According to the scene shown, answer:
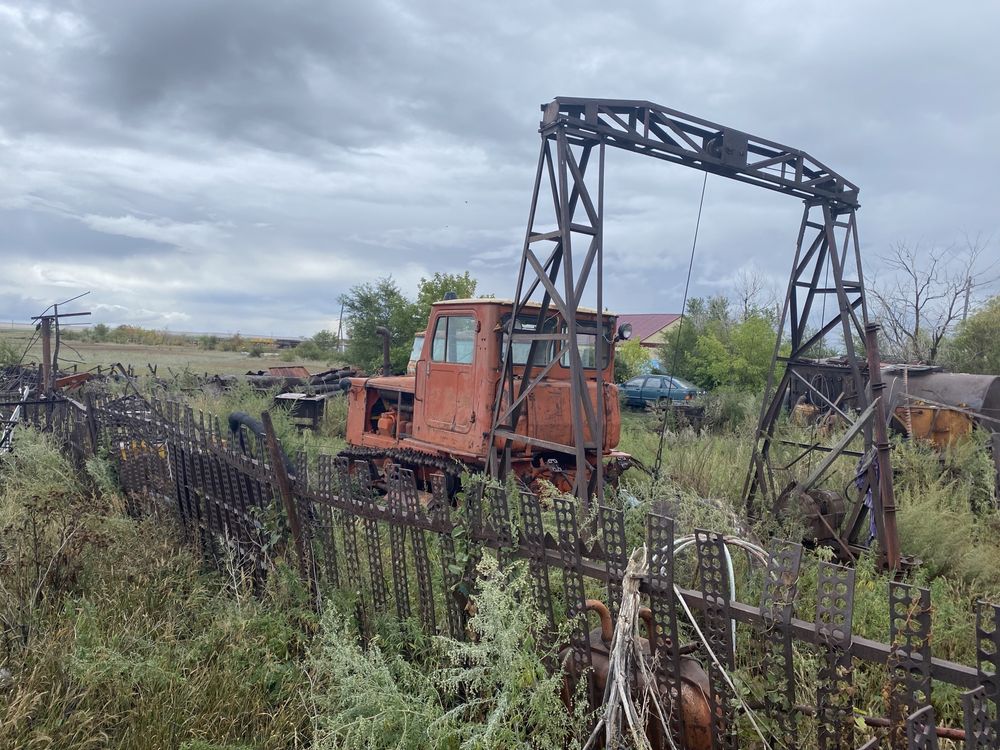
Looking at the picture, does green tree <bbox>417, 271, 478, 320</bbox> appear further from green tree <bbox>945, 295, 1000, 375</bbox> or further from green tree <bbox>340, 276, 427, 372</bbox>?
green tree <bbox>945, 295, 1000, 375</bbox>

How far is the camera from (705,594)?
2.47m

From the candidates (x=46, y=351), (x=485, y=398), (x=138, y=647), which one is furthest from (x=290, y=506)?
(x=46, y=351)

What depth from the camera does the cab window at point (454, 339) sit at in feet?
23.8

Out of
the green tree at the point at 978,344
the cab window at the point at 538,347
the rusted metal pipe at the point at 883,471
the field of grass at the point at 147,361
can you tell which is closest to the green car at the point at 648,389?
the green tree at the point at 978,344

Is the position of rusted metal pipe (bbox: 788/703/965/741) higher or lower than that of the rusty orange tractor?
lower

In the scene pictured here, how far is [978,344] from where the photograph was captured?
1872cm

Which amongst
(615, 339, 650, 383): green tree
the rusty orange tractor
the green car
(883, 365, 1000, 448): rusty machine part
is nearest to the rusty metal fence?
the rusty orange tractor

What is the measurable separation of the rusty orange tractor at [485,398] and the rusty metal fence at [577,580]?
234 cm

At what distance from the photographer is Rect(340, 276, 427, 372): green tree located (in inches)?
915

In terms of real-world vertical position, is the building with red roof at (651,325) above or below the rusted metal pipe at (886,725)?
above

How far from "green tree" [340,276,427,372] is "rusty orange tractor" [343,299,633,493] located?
15.2m

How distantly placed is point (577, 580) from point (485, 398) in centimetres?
398

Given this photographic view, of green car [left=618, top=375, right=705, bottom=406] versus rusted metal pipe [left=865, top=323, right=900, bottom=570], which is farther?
green car [left=618, top=375, right=705, bottom=406]

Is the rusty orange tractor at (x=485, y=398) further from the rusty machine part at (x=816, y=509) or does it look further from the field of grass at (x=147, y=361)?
the field of grass at (x=147, y=361)
